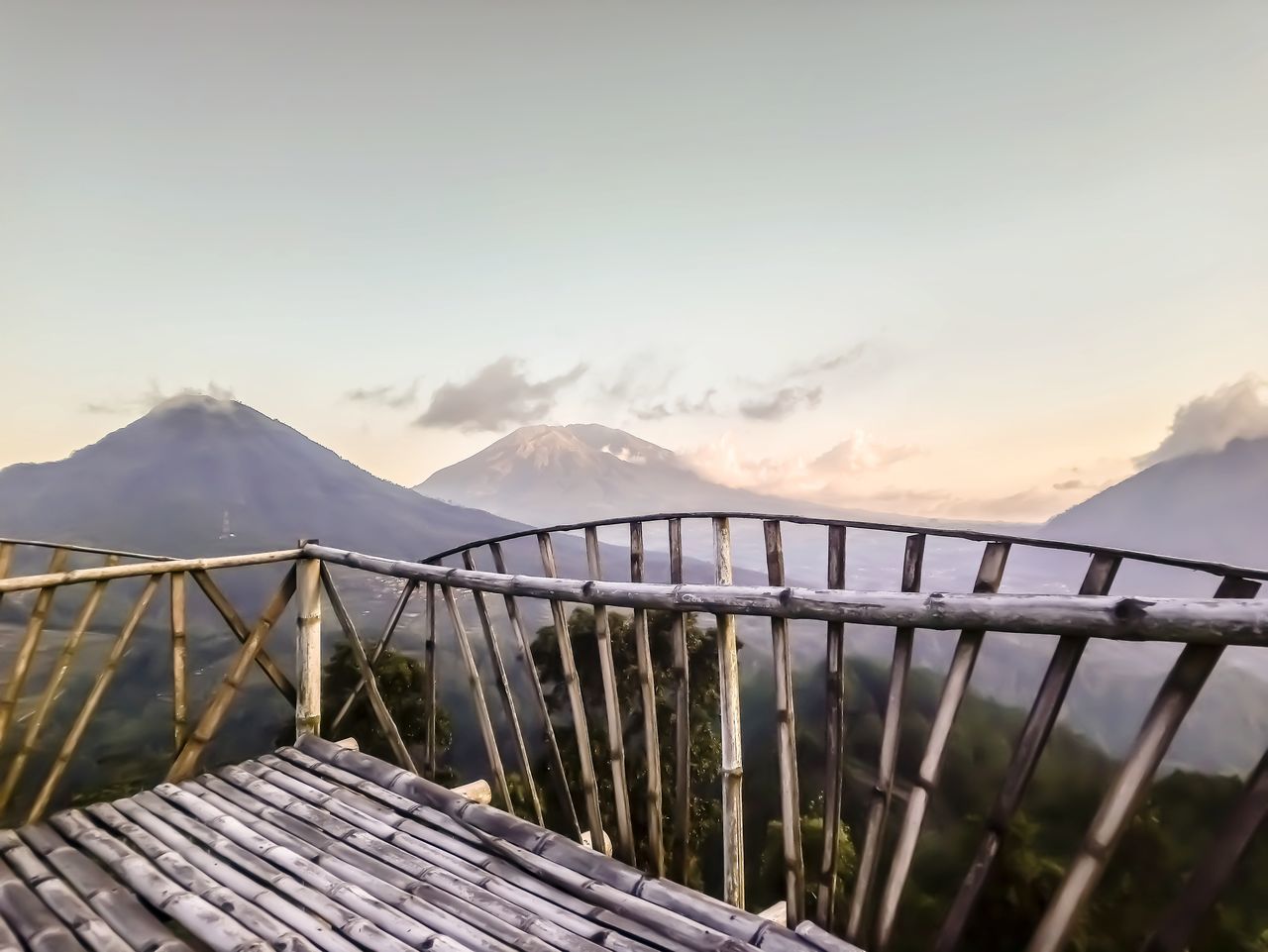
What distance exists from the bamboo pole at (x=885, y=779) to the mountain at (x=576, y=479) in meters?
4.63

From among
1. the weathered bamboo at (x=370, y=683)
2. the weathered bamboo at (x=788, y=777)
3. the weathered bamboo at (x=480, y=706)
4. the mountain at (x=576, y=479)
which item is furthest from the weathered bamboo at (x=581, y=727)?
the mountain at (x=576, y=479)

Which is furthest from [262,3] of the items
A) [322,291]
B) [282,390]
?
[282,390]

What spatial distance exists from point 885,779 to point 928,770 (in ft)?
0.34

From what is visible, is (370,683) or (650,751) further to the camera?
(370,683)

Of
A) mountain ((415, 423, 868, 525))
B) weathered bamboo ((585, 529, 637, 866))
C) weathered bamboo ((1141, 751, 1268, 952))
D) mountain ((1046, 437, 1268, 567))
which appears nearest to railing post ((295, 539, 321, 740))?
weathered bamboo ((585, 529, 637, 866))

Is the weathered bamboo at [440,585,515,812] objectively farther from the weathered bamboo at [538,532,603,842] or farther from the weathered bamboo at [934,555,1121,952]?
the weathered bamboo at [934,555,1121,952]

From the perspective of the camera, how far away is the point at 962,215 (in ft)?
15.1

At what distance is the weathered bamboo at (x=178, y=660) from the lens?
2.26 m

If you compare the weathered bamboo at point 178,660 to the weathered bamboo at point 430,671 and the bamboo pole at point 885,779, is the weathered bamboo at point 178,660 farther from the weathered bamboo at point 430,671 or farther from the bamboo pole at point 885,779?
the bamboo pole at point 885,779

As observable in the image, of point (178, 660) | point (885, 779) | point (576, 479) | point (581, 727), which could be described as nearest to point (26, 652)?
point (178, 660)

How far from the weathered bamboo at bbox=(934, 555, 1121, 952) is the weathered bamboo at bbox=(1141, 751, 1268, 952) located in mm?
193

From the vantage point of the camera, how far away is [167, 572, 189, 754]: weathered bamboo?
2.26 metres

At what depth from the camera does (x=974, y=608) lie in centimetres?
101

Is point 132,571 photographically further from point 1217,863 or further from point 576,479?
point 576,479
